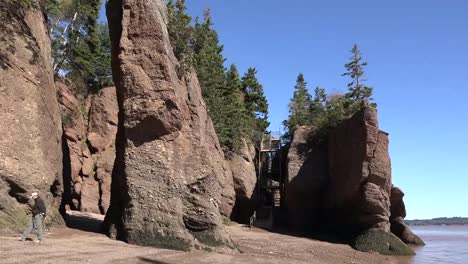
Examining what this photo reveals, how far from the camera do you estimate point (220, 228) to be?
2023 centimetres

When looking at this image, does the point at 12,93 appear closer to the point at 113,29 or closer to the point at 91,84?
the point at 113,29

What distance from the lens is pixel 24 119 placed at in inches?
755

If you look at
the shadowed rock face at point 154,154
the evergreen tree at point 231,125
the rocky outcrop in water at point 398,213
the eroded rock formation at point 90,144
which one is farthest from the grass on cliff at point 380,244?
the eroded rock formation at point 90,144

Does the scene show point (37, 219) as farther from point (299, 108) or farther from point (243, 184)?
point (299, 108)

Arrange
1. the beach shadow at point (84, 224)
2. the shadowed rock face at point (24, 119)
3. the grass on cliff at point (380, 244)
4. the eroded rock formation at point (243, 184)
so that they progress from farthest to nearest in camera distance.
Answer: the eroded rock formation at point (243, 184) < the grass on cliff at point (380, 244) < the beach shadow at point (84, 224) < the shadowed rock face at point (24, 119)

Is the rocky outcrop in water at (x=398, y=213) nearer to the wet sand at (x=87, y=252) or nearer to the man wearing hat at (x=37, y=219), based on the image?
the wet sand at (x=87, y=252)

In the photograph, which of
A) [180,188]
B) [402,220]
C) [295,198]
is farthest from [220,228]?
[402,220]

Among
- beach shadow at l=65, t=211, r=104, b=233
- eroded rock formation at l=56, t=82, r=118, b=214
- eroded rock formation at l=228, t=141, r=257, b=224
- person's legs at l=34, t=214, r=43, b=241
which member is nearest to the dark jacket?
person's legs at l=34, t=214, r=43, b=241

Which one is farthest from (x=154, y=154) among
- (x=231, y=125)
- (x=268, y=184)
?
(x=268, y=184)

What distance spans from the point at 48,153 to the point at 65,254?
8025 millimetres

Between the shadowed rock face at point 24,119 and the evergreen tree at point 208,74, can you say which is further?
the evergreen tree at point 208,74

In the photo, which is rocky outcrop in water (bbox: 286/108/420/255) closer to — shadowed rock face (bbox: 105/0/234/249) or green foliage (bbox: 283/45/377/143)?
green foliage (bbox: 283/45/377/143)

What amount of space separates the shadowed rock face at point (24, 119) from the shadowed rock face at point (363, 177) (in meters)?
19.9

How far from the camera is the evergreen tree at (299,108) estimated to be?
5231cm
